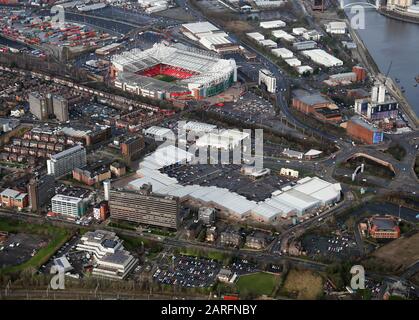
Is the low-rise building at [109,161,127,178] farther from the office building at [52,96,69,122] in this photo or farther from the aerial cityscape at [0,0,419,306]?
the office building at [52,96,69,122]

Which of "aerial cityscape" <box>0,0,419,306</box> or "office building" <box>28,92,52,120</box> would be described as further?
"office building" <box>28,92,52,120</box>

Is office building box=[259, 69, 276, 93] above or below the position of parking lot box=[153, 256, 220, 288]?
above

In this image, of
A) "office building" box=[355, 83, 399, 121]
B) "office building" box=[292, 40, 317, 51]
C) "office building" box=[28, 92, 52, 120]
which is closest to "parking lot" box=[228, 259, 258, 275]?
"office building" box=[355, 83, 399, 121]

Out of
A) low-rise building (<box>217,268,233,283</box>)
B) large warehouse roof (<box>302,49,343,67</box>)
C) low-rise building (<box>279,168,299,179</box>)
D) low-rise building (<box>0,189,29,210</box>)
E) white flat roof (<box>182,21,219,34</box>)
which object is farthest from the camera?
white flat roof (<box>182,21,219,34</box>)

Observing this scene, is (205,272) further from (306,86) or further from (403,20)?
(403,20)

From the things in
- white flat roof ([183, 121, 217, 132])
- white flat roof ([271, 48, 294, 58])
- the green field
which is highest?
white flat roof ([271, 48, 294, 58])

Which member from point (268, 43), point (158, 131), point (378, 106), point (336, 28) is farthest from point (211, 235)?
point (336, 28)
